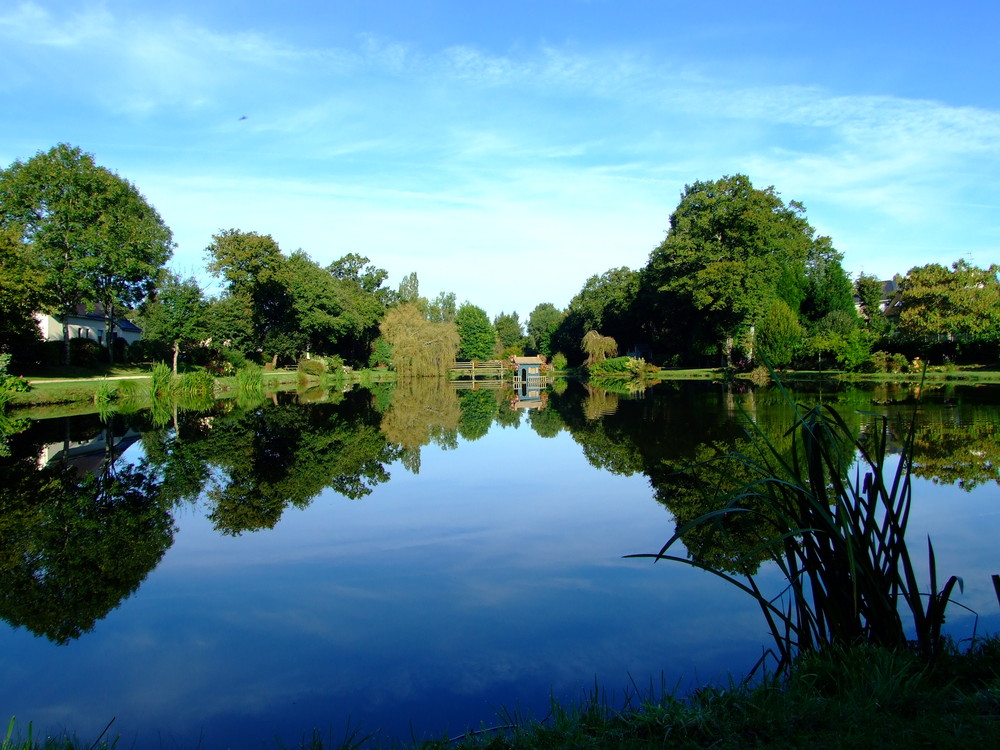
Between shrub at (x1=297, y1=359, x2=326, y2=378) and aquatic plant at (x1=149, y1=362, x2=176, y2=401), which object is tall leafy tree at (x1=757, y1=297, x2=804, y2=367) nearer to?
shrub at (x1=297, y1=359, x2=326, y2=378)

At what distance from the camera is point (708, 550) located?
19.3 ft

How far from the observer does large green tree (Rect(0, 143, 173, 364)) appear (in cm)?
3241

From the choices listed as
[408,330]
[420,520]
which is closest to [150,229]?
[408,330]

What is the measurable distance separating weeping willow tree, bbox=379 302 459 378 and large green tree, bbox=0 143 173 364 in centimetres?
1708

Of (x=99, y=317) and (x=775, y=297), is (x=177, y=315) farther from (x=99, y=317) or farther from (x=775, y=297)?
(x=775, y=297)

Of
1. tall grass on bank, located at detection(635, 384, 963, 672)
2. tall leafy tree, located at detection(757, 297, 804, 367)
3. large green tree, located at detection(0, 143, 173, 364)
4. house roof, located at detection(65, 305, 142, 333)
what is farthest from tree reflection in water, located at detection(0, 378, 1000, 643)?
house roof, located at detection(65, 305, 142, 333)

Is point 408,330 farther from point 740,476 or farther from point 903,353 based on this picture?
point 740,476

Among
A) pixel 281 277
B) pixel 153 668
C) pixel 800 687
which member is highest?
pixel 281 277

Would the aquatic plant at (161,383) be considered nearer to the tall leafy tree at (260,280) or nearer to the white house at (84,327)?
the white house at (84,327)

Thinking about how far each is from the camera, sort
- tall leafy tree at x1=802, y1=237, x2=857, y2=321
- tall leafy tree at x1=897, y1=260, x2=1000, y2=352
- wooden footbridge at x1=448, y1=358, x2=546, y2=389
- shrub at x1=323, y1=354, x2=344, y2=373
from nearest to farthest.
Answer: tall leafy tree at x1=897, y1=260, x2=1000, y2=352 → tall leafy tree at x1=802, y1=237, x2=857, y2=321 → shrub at x1=323, y1=354, x2=344, y2=373 → wooden footbridge at x1=448, y1=358, x2=546, y2=389

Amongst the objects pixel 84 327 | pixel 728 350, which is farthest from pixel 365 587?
pixel 84 327

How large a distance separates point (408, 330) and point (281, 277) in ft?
30.3

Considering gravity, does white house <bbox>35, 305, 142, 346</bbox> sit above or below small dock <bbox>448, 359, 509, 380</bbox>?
above

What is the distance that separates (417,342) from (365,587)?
1705 inches
